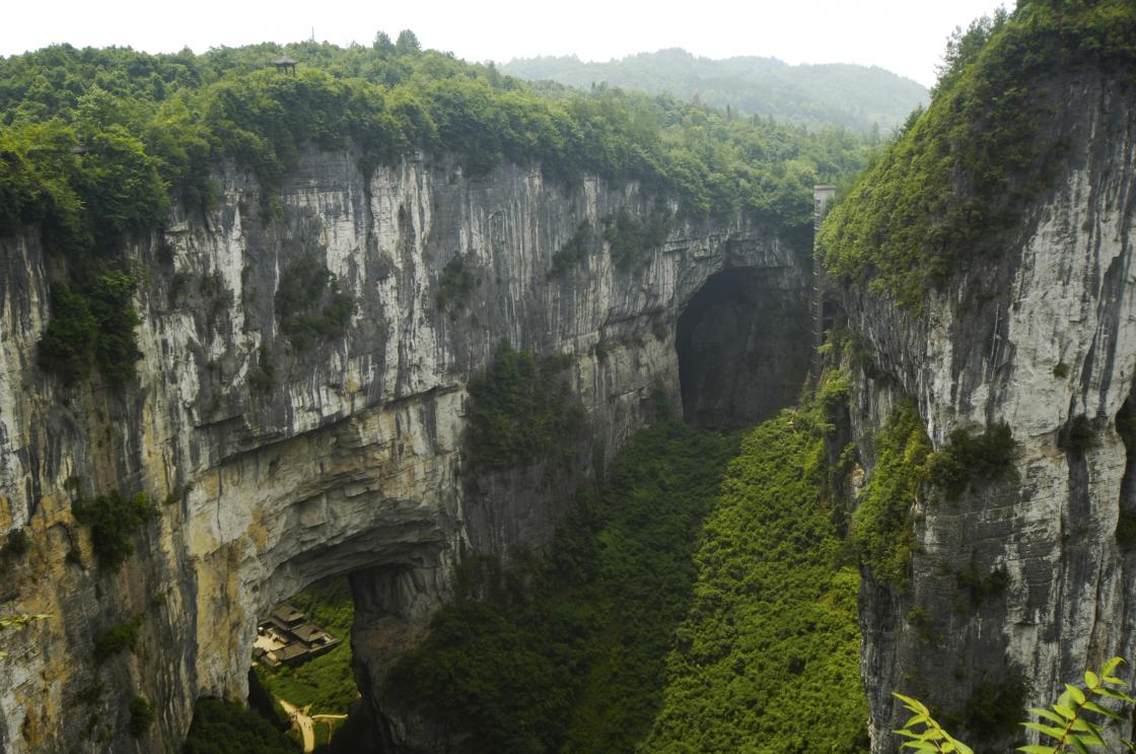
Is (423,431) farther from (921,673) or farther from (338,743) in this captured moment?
(921,673)

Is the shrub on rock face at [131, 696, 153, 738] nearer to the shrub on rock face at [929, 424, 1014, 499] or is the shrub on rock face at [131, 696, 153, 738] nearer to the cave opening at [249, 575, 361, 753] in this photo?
the cave opening at [249, 575, 361, 753]

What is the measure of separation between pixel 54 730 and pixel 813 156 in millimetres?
32314

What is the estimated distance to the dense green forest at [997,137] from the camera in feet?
51.2

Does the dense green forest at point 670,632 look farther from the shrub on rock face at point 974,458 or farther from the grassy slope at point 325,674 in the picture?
the shrub on rock face at point 974,458

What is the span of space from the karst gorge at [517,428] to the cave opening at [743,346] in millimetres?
3161

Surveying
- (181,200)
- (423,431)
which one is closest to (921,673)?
(423,431)

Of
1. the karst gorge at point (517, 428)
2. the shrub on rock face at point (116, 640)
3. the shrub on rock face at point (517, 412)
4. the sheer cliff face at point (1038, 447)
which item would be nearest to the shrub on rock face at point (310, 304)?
the karst gorge at point (517, 428)

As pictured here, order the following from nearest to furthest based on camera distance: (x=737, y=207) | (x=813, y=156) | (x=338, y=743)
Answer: (x=338, y=743) < (x=737, y=207) < (x=813, y=156)

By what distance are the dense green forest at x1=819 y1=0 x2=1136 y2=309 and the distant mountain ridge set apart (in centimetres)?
5684

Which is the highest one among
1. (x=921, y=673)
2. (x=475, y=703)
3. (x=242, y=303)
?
(x=242, y=303)

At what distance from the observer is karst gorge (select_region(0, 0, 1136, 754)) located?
1574 cm

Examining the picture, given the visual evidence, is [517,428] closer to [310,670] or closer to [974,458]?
[310,670]

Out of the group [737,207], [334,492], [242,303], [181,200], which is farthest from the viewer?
[737,207]

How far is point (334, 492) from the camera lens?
2180 centimetres
